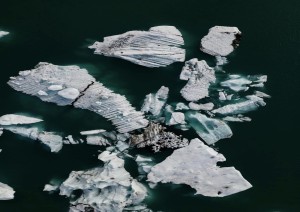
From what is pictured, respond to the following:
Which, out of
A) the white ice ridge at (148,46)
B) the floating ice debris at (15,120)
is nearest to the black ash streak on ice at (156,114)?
the white ice ridge at (148,46)

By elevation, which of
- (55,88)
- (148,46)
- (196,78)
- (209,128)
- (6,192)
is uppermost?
(148,46)

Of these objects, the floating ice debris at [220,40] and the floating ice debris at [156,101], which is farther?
the floating ice debris at [220,40]

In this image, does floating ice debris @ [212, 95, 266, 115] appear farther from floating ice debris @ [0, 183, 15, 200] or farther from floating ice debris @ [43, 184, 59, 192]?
floating ice debris @ [0, 183, 15, 200]

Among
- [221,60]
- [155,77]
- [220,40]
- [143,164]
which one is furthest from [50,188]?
[220,40]

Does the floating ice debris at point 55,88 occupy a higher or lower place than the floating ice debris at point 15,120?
higher

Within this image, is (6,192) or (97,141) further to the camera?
(97,141)

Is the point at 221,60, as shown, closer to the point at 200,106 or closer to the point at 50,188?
the point at 200,106

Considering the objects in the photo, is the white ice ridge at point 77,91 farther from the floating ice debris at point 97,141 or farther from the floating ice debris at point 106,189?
the floating ice debris at point 106,189
